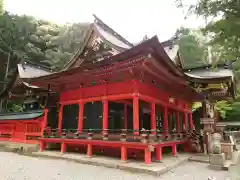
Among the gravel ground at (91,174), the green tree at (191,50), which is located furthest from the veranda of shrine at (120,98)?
the green tree at (191,50)

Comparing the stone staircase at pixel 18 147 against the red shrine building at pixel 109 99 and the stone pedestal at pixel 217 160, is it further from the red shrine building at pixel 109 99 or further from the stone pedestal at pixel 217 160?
the stone pedestal at pixel 217 160

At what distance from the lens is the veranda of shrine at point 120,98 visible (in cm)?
865

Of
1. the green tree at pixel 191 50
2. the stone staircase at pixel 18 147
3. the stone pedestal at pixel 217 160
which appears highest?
the green tree at pixel 191 50

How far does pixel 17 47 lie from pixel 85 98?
88.8 feet

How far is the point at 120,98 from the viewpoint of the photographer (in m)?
9.82

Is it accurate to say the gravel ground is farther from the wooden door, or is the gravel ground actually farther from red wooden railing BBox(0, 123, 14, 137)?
red wooden railing BBox(0, 123, 14, 137)

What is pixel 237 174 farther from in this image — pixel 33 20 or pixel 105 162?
pixel 33 20

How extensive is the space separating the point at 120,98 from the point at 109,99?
741 millimetres

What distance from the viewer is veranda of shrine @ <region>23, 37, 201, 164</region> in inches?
340

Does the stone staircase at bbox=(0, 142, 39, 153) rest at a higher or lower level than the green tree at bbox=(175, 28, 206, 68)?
lower

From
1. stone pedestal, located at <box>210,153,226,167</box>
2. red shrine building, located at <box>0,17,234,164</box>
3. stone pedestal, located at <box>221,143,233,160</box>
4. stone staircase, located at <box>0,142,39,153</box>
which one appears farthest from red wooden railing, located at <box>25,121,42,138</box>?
stone pedestal, located at <box>221,143,233,160</box>

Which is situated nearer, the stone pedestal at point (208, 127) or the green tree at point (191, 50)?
the stone pedestal at point (208, 127)

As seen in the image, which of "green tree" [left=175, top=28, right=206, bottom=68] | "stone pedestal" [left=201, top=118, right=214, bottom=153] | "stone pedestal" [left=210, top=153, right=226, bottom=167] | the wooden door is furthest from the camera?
"green tree" [left=175, top=28, right=206, bottom=68]

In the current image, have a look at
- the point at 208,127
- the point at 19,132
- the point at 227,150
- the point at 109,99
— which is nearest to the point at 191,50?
the point at 208,127
